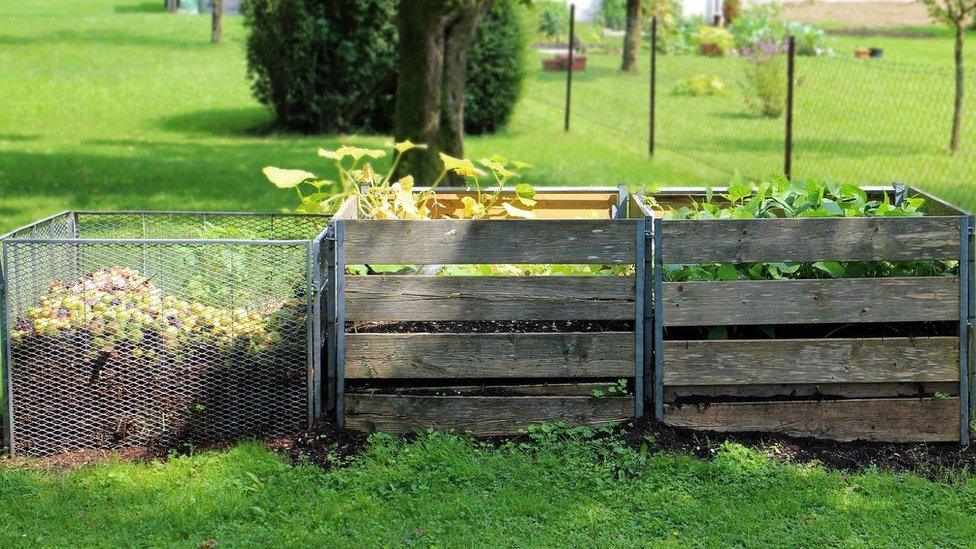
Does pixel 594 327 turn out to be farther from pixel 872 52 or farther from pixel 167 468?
pixel 872 52

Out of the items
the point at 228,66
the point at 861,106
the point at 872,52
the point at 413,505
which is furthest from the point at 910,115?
the point at 413,505

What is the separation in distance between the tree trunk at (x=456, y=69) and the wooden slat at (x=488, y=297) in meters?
6.44

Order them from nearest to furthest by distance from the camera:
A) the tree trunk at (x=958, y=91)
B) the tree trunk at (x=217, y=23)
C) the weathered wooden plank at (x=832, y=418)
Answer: the weathered wooden plank at (x=832, y=418), the tree trunk at (x=958, y=91), the tree trunk at (x=217, y=23)

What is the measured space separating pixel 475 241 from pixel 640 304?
2.33 feet

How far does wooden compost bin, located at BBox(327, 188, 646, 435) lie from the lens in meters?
4.75

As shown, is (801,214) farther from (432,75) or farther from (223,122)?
(223,122)

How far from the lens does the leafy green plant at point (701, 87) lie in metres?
23.3

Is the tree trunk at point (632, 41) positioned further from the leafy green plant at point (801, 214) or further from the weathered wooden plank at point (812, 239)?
the weathered wooden plank at point (812, 239)

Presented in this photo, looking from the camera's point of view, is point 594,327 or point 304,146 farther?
point 304,146

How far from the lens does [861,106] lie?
780 inches

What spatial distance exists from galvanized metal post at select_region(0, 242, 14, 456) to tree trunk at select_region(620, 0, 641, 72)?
24.6 m

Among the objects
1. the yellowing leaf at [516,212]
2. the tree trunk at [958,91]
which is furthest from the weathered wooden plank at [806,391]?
the tree trunk at [958,91]

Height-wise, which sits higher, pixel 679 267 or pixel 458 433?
pixel 679 267

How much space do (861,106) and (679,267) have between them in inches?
637
